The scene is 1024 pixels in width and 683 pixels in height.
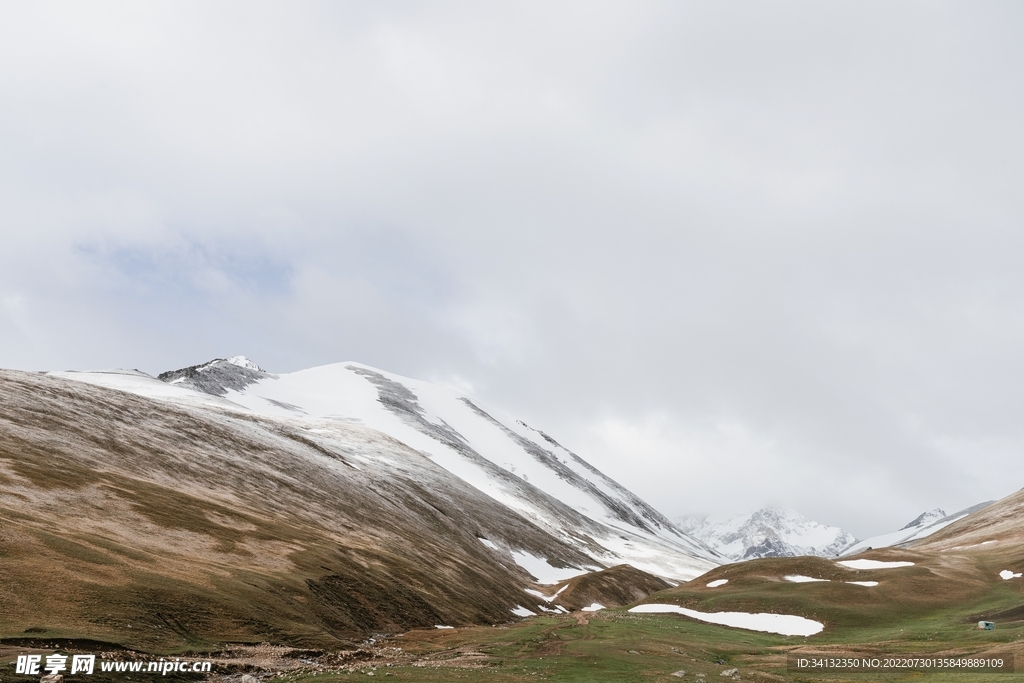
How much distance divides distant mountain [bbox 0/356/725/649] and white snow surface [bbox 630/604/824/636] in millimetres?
23546

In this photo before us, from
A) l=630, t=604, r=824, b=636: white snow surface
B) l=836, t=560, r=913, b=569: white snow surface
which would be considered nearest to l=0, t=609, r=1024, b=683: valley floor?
l=630, t=604, r=824, b=636: white snow surface

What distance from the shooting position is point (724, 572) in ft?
290

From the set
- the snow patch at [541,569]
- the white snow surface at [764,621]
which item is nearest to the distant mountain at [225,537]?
the snow patch at [541,569]

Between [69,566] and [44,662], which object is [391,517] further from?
[44,662]

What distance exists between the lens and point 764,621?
217 feet

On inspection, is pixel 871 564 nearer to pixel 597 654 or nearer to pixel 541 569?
pixel 597 654

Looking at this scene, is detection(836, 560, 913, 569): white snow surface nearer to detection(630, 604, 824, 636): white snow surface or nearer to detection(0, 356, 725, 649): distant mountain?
detection(630, 604, 824, 636): white snow surface

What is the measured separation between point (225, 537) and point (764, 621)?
51.5m

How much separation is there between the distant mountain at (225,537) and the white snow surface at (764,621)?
23.5 meters

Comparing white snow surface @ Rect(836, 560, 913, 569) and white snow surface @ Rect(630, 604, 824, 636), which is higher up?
white snow surface @ Rect(836, 560, 913, 569)

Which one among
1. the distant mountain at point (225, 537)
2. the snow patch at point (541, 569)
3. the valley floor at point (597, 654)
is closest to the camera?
the valley floor at point (597, 654)

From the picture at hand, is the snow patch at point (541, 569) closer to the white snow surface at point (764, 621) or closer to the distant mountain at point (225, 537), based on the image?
the distant mountain at point (225, 537)

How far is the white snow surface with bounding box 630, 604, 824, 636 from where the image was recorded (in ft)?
207

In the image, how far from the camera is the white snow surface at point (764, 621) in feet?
207
